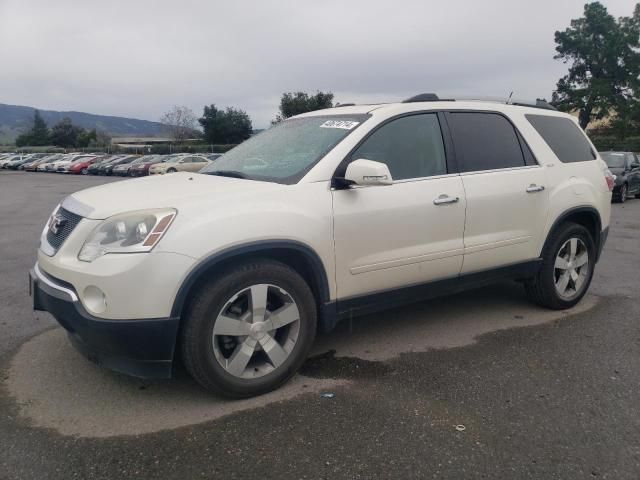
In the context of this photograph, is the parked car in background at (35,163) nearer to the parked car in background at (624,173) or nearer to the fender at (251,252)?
the parked car in background at (624,173)

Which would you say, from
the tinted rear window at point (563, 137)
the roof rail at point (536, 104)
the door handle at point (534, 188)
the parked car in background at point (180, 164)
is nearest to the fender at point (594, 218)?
the door handle at point (534, 188)

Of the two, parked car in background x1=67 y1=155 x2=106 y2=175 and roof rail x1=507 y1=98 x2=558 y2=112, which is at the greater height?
roof rail x1=507 y1=98 x2=558 y2=112

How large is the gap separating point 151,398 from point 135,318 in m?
0.68

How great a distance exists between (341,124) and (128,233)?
170 cm

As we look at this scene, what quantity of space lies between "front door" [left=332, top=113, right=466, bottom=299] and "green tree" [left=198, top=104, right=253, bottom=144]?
2420 inches

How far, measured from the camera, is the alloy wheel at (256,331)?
3.22 metres

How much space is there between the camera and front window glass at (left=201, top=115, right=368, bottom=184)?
12.2 feet

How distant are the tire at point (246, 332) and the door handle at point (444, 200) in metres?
1.17

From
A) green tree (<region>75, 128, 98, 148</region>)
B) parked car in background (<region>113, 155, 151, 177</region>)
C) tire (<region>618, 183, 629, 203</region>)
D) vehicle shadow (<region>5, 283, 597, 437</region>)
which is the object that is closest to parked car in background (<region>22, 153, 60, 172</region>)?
parked car in background (<region>113, 155, 151, 177</region>)

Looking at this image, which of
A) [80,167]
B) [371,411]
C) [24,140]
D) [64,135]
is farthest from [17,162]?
[371,411]

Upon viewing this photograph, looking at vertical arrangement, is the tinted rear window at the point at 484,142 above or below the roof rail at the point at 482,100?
below

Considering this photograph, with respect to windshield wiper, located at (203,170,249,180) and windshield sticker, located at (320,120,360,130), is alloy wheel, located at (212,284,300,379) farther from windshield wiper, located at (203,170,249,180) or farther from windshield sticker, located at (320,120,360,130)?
windshield sticker, located at (320,120,360,130)

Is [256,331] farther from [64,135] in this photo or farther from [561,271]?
[64,135]

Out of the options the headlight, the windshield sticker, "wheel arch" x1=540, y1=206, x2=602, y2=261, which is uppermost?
the windshield sticker
